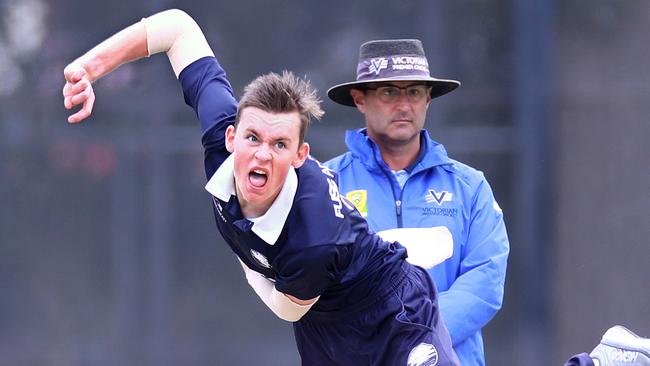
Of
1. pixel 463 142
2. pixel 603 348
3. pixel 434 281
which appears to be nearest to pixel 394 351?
pixel 434 281

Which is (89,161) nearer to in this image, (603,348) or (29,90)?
(29,90)

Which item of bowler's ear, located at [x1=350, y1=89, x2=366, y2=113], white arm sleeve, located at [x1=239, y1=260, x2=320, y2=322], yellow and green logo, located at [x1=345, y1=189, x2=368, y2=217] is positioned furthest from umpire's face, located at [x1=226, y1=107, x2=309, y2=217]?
bowler's ear, located at [x1=350, y1=89, x2=366, y2=113]

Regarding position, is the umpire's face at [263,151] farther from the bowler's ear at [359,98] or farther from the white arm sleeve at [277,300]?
the bowler's ear at [359,98]

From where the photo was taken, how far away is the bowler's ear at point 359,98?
14.5 feet

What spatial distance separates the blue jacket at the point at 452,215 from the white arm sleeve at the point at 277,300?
0.60 metres

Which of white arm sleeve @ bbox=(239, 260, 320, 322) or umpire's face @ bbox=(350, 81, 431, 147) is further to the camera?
umpire's face @ bbox=(350, 81, 431, 147)

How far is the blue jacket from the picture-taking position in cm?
406

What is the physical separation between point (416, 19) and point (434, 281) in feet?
12.1

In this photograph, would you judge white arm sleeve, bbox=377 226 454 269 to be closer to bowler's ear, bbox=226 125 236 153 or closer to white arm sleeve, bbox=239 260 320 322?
white arm sleeve, bbox=239 260 320 322

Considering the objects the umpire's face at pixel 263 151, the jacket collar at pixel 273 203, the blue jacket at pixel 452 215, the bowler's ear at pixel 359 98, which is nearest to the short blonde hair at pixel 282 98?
the umpire's face at pixel 263 151

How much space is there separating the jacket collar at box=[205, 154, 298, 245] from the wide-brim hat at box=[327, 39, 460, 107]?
947 millimetres

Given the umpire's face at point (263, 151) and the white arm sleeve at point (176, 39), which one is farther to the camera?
the white arm sleeve at point (176, 39)

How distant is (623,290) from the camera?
7.34m

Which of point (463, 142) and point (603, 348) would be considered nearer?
point (603, 348)
